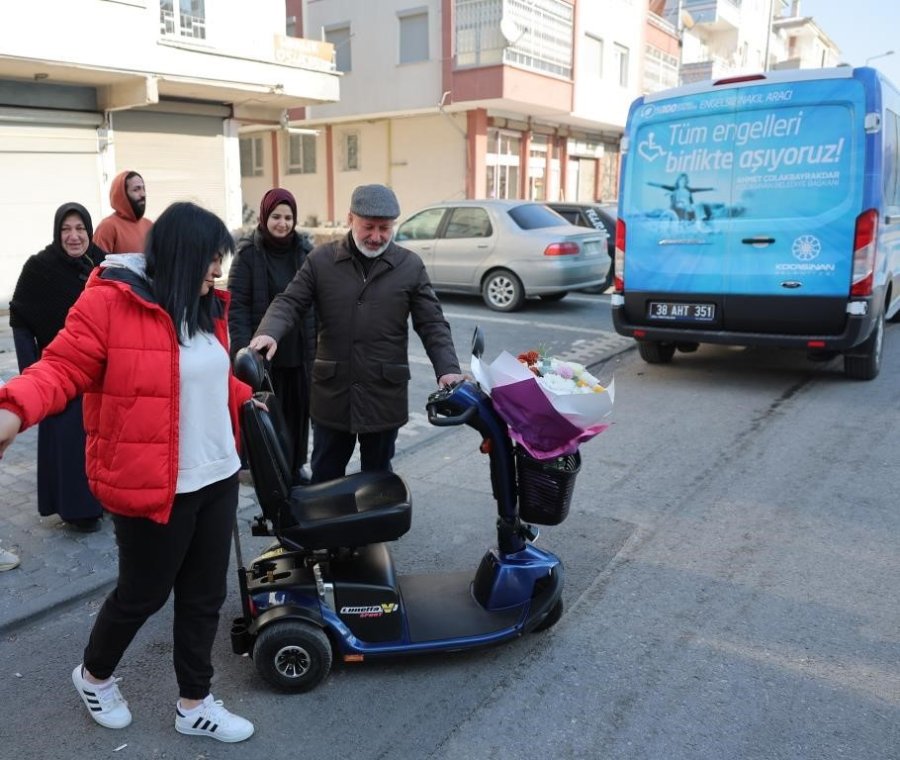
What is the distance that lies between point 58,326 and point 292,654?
224 cm

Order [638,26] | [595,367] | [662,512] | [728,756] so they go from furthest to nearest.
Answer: [638,26] → [595,367] → [662,512] → [728,756]

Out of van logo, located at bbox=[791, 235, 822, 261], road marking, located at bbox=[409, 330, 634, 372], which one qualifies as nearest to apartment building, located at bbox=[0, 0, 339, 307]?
road marking, located at bbox=[409, 330, 634, 372]

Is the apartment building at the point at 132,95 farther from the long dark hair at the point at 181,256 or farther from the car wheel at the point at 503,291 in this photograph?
the long dark hair at the point at 181,256

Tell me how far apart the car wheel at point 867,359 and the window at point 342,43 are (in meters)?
19.6

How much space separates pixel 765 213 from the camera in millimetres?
6926

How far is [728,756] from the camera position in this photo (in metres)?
2.65

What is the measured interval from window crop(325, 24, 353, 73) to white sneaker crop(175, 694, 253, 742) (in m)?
23.5

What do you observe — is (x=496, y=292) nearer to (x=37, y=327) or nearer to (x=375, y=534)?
(x=37, y=327)

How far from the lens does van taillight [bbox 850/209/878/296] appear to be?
6523mm

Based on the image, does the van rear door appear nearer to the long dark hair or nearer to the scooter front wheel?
the scooter front wheel

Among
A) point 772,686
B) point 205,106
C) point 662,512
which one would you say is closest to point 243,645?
point 772,686

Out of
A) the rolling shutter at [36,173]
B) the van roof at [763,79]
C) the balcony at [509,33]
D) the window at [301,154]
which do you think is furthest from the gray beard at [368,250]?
the window at [301,154]

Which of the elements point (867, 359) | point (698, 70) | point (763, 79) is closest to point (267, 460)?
point (763, 79)

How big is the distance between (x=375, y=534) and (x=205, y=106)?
47.6ft
